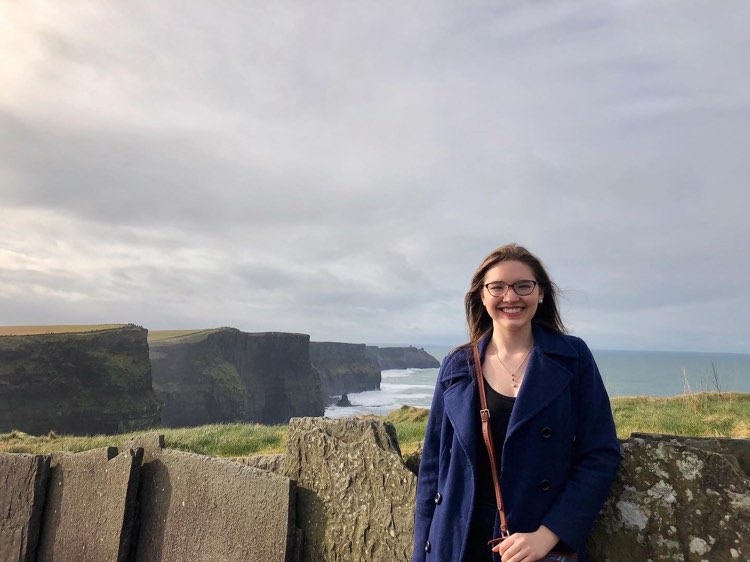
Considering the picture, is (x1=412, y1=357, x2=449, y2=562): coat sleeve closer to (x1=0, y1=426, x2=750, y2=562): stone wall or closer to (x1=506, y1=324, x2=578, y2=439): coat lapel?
(x1=506, y1=324, x2=578, y2=439): coat lapel

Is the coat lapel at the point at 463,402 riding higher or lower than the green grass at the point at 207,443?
higher

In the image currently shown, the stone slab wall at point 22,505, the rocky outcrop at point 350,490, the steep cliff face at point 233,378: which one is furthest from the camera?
the steep cliff face at point 233,378

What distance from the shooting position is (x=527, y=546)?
2461mm

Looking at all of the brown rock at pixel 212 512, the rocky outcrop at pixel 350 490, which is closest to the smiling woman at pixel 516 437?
the rocky outcrop at pixel 350 490

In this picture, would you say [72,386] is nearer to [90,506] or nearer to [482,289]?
[90,506]

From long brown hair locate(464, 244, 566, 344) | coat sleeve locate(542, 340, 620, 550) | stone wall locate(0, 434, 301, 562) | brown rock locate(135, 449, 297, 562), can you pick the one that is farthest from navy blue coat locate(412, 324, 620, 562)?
stone wall locate(0, 434, 301, 562)

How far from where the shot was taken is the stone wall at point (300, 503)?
2.85 metres

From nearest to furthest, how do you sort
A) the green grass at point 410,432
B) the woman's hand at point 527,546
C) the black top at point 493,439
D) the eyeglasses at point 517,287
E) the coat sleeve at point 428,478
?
the woman's hand at point 527,546 → the black top at point 493,439 → the eyeglasses at point 517,287 → the coat sleeve at point 428,478 → the green grass at point 410,432

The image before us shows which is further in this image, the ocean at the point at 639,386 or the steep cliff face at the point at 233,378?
the steep cliff face at the point at 233,378

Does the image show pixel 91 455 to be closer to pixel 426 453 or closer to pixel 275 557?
pixel 275 557

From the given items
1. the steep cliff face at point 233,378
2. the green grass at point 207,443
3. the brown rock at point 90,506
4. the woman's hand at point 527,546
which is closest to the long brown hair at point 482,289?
the woman's hand at point 527,546

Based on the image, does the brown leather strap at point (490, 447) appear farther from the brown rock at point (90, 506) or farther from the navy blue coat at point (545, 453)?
the brown rock at point (90, 506)

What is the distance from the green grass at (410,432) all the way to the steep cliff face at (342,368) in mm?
107404

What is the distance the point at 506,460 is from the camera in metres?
2.62
